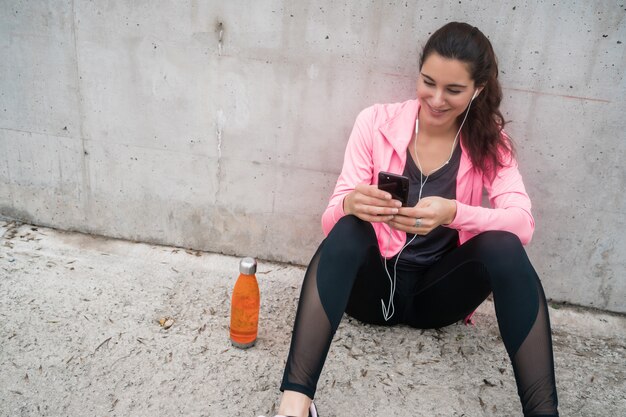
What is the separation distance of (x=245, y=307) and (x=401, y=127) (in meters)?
1.04

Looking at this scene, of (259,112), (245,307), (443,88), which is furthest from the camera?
(259,112)

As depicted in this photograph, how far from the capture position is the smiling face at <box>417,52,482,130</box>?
2012 mm

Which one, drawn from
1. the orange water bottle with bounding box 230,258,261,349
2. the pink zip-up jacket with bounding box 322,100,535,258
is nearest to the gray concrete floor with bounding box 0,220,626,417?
the orange water bottle with bounding box 230,258,261,349

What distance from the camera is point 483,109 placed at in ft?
7.44

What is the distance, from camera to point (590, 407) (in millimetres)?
2230

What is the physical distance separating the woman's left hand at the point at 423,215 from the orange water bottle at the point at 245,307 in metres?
0.63

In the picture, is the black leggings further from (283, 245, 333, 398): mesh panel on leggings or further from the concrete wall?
the concrete wall

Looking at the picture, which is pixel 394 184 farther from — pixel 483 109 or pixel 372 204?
pixel 483 109

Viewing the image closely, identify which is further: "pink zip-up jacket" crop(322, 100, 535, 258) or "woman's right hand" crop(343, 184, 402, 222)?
"pink zip-up jacket" crop(322, 100, 535, 258)

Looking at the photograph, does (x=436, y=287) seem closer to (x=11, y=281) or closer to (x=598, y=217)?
(x=598, y=217)

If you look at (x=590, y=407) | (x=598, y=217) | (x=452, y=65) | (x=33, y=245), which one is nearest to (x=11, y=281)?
(x=33, y=245)

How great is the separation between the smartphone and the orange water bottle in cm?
64

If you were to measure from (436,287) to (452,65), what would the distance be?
2.97ft

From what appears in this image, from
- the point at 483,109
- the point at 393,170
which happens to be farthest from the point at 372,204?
the point at 483,109
